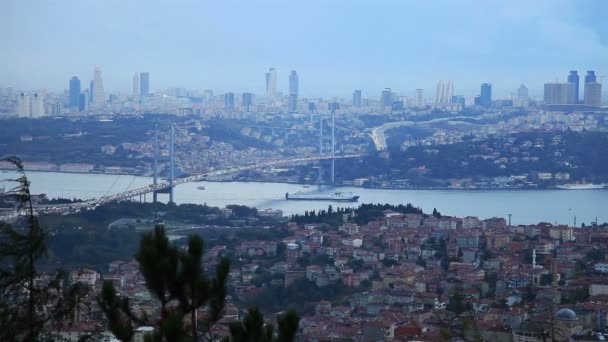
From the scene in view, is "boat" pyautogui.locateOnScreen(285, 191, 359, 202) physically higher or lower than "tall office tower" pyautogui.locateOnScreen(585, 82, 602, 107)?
lower

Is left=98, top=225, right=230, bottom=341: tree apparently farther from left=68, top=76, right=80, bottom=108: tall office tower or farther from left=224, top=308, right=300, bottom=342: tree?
left=68, top=76, right=80, bottom=108: tall office tower

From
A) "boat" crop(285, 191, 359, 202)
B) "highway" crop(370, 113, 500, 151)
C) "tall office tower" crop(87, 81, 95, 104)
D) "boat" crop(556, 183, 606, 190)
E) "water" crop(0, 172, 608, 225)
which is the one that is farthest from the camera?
"tall office tower" crop(87, 81, 95, 104)

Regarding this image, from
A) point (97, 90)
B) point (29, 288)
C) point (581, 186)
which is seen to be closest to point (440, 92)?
point (97, 90)

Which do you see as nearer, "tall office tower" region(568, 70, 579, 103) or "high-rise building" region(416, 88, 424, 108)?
"tall office tower" region(568, 70, 579, 103)

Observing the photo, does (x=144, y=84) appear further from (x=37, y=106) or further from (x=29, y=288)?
(x=29, y=288)

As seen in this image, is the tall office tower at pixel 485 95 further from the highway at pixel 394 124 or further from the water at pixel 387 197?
the water at pixel 387 197

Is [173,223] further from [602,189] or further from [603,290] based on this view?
[602,189]

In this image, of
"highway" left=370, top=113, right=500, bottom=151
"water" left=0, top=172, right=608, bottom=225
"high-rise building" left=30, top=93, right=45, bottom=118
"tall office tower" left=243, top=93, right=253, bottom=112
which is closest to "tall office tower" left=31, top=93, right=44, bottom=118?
"high-rise building" left=30, top=93, right=45, bottom=118

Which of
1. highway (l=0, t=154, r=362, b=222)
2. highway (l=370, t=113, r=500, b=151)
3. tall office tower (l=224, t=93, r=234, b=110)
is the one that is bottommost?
highway (l=0, t=154, r=362, b=222)
